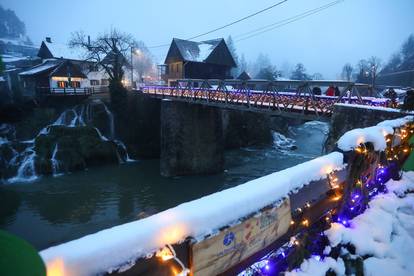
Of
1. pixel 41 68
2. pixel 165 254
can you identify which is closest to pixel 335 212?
pixel 165 254

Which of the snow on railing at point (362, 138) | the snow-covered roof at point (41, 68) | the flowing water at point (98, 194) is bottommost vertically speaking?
the flowing water at point (98, 194)

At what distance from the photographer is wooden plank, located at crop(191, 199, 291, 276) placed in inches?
91.3

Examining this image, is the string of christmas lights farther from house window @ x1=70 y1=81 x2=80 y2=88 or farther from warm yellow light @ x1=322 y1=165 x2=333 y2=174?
house window @ x1=70 y1=81 x2=80 y2=88

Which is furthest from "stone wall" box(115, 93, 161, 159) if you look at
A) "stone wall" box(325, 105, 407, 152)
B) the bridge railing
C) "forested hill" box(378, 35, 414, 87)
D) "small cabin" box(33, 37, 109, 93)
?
"forested hill" box(378, 35, 414, 87)

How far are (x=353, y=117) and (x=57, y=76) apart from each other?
118 ft

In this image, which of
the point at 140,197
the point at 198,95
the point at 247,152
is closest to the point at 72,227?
the point at 140,197

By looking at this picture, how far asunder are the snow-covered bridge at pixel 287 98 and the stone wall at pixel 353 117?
1.24 metres

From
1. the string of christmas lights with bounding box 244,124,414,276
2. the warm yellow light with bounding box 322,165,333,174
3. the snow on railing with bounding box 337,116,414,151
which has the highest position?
the snow on railing with bounding box 337,116,414,151

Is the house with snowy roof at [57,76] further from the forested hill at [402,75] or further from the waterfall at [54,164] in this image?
the forested hill at [402,75]

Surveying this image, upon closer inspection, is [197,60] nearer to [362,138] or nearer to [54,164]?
[54,164]

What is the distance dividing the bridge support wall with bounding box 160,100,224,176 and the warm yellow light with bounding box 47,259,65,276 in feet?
68.1

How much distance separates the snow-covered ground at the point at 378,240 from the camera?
3.77 meters

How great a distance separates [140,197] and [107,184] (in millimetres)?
3476

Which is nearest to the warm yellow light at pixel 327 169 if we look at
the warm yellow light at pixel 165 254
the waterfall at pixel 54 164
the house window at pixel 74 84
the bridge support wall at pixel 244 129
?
the warm yellow light at pixel 165 254
